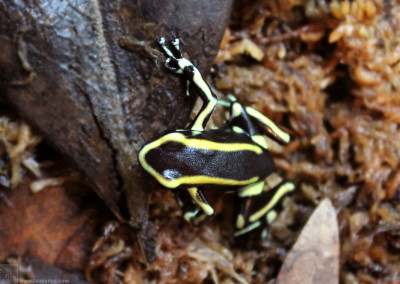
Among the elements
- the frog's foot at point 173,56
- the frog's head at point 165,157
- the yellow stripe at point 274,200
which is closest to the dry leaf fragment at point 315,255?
the yellow stripe at point 274,200

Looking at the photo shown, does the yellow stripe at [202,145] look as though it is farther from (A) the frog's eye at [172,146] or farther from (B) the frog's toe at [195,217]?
(B) the frog's toe at [195,217]

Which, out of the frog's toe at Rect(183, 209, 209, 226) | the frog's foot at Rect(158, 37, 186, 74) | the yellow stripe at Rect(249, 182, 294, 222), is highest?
the frog's foot at Rect(158, 37, 186, 74)

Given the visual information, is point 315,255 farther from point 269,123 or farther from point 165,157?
point 165,157

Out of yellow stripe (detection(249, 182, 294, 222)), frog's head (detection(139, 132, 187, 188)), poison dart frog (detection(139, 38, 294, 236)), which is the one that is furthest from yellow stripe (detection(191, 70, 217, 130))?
yellow stripe (detection(249, 182, 294, 222))

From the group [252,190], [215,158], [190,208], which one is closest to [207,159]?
[215,158]

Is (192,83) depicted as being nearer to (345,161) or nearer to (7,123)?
(7,123)

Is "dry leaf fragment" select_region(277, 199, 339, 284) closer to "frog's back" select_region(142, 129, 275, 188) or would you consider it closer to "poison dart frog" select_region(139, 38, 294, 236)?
"poison dart frog" select_region(139, 38, 294, 236)
